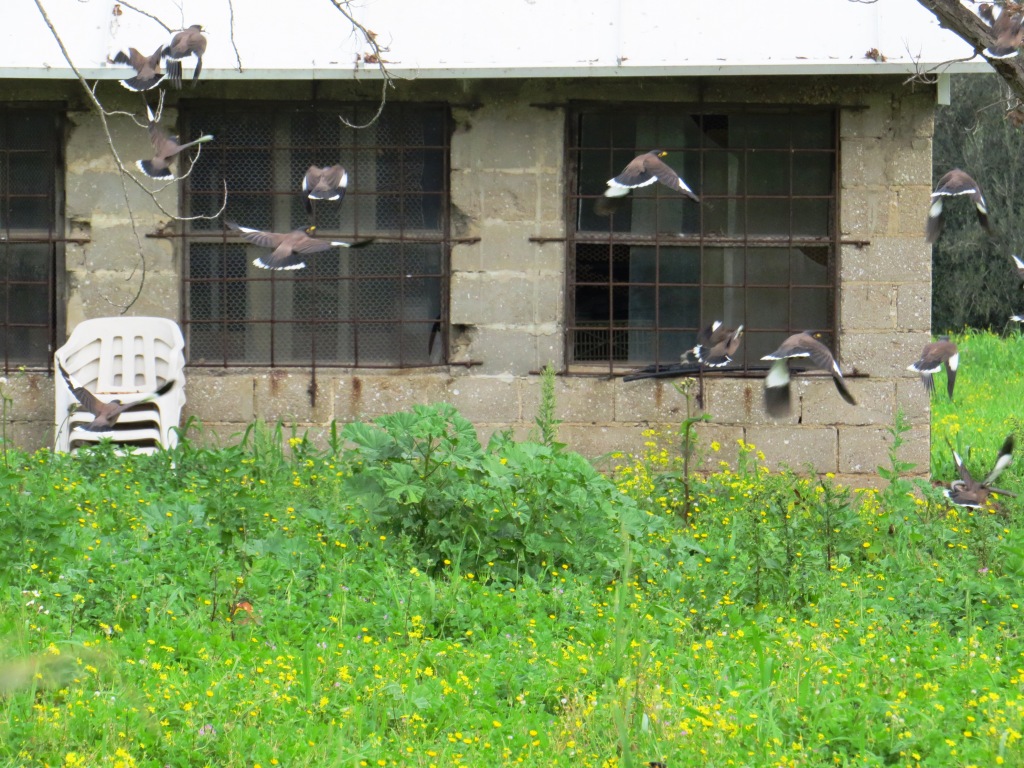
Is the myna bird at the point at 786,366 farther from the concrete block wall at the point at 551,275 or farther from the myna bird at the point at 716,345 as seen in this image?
the concrete block wall at the point at 551,275

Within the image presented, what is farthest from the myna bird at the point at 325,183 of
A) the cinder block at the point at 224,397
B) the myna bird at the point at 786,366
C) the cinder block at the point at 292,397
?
the myna bird at the point at 786,366

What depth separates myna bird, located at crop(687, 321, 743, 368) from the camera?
6.93 meters

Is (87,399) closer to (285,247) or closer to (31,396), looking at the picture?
(31,396)

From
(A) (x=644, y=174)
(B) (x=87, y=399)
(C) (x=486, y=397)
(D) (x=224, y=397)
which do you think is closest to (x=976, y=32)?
(A) (x=644, y=174)

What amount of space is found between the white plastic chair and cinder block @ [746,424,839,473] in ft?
10.2

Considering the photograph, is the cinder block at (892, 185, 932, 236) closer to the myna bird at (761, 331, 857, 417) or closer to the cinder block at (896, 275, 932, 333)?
the cinder block at (896, 275, 932, 333)

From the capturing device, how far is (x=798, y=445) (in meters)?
7.24

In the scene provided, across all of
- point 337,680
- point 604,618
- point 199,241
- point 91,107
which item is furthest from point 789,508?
point 91,107

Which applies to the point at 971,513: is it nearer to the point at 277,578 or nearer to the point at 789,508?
the point at 789,508

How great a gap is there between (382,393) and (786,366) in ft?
7.63

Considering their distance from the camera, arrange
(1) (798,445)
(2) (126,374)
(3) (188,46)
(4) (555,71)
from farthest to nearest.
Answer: (1) (798,445), (2) (126,374), (4) (555,71), (3) (188,46)

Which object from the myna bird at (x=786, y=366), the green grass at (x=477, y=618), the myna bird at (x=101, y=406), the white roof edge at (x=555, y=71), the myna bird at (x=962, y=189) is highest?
the white roof edge at (x=555, y=71)

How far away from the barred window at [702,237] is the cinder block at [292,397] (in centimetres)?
138

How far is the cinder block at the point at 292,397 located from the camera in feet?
23.9
